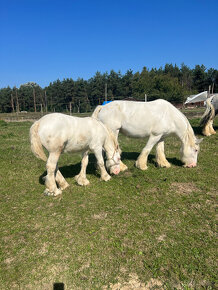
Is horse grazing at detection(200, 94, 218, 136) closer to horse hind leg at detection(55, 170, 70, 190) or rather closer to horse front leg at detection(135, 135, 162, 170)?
horse front leg at detection(135, 135, 162, 170)

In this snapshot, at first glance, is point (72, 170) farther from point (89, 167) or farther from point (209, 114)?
point (209, 114)

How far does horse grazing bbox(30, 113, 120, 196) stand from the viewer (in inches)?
172

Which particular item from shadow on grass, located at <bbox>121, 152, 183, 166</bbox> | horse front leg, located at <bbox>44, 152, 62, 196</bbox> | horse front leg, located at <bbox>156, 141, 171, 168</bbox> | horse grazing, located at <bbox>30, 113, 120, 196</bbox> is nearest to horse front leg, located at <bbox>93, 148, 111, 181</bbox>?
horse grazing, located at <bbox>30, 113, 120, 196</bbox>

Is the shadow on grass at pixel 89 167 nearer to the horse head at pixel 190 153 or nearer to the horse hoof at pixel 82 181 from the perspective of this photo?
the horse head at pixel 190 153

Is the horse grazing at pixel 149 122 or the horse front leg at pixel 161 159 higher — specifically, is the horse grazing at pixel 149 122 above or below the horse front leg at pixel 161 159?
above

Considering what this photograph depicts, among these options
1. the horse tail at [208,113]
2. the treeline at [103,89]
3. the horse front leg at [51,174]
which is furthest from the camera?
the treeline at [103,89]

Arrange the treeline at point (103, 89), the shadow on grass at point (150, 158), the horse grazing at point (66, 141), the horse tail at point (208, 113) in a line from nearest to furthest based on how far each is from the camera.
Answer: the horse grazing at point (66, 141)
the shadow on grass at point (150, 158)
the horse tail at point (208, 113)
the treeline at point (103, 89)

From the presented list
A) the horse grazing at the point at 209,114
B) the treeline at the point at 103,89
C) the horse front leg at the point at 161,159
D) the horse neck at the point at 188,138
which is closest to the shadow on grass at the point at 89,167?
the horse front leg at the point at 161,159

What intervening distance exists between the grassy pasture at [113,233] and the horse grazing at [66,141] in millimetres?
381

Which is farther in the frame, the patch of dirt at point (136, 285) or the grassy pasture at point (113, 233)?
the grassy pasture at point (113, 233)

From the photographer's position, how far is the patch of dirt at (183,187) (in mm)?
4863

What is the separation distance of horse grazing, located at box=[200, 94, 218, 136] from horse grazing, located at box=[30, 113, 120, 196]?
23.7 feet

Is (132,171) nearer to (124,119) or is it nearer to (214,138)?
(124,119)

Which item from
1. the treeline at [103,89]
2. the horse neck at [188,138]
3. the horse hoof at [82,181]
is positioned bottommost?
the horse hoof at [82,181]
